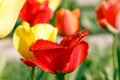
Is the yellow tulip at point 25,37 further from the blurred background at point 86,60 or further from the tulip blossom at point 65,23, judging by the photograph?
the tulip blossom at point 65,23

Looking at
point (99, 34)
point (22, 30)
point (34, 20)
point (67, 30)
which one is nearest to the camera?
point (22, 30)

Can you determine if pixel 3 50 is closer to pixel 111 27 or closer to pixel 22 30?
pixel 111 27

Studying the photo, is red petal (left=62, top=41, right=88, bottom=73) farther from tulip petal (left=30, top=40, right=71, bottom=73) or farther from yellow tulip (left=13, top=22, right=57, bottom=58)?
yellow tulip (left=13, top=22, right=57, bottom=58)

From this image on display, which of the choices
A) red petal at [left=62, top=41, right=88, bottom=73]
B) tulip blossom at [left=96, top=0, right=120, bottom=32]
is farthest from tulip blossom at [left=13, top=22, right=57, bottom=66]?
tulip blossom at [left=96, top=0, right=120, bottom=32]

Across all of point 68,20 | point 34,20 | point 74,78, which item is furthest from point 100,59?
point 34,20

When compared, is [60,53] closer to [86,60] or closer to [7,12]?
[7,12]

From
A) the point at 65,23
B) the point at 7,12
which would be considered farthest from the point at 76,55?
the point at 65,23

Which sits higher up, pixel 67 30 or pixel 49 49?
pixel 49 49

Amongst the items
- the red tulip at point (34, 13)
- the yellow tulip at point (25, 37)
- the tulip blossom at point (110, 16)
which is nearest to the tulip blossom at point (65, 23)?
the tulip blossom at point (110, 16)
